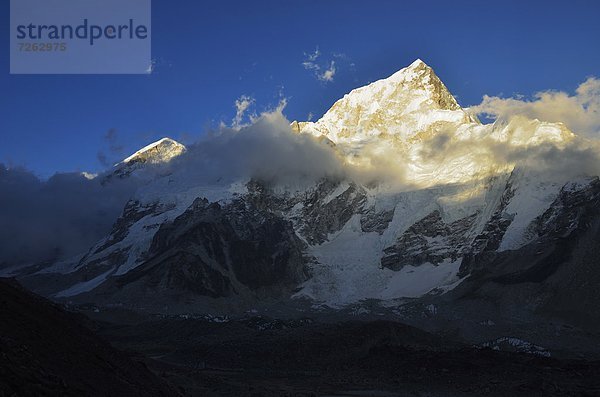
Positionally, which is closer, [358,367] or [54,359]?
[54,359]

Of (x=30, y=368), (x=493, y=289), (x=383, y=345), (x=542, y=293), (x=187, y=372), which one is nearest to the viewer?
(x=30, y=368)

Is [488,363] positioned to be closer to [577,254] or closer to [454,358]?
[454,358]

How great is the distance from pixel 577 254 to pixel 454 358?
115148 mm

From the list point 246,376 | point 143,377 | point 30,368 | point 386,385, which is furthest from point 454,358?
point 30,368

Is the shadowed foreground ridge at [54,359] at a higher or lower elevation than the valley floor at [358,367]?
higher

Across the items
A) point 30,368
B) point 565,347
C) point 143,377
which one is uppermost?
point 30,368

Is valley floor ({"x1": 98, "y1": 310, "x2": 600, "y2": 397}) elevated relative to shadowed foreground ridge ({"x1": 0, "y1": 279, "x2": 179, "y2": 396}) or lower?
lower

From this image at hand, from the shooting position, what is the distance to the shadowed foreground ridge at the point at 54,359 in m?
28.0

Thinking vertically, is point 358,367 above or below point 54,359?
below

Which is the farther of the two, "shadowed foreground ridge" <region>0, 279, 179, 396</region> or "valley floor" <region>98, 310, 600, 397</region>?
"valley floor" <region>98, 310, 600, 397</region>

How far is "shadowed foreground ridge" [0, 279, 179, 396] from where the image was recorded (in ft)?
92.0

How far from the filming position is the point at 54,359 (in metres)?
34.2

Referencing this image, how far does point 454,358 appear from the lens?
8138 cm

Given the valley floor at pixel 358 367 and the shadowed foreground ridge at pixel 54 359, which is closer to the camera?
the shadowed foreground ridge at pixel 54 359
